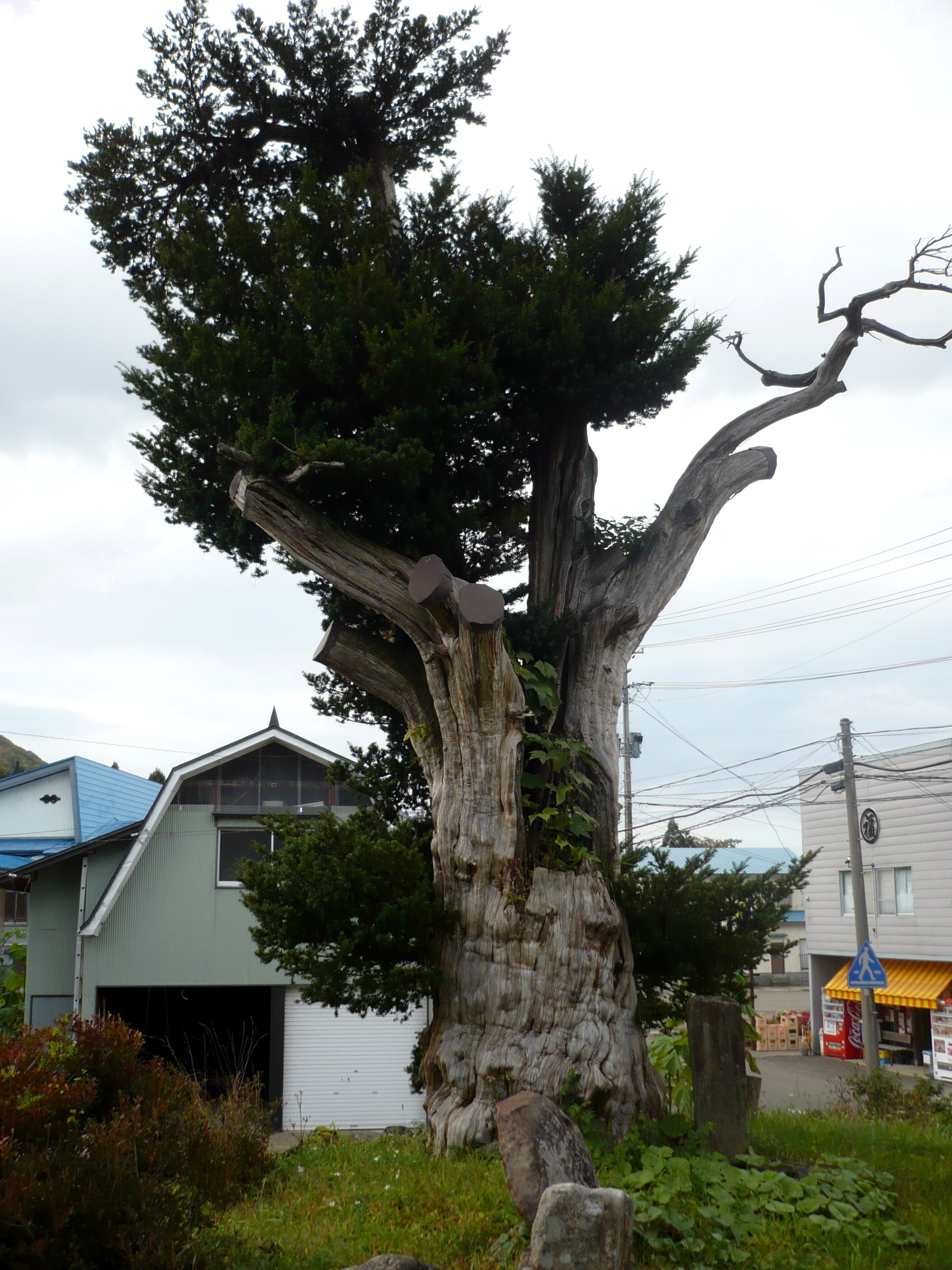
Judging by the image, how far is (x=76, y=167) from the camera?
430 inches

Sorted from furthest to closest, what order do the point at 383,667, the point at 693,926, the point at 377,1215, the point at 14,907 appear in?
1. the point at 14,907
2. the point at 383,667
3. the point at 693,926
4. the point at 377,1215

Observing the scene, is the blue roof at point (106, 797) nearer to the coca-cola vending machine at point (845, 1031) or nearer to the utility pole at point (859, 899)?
the utility pole at point (859, 899)

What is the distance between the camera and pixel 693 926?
28.8 ft

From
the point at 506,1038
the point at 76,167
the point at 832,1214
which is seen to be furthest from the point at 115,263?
the point at 832,1214

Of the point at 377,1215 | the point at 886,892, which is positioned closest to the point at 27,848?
the point at 377,1215

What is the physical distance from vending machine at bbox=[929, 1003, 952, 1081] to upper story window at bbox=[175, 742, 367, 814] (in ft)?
52.0

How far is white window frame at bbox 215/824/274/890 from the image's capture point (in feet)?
67.2

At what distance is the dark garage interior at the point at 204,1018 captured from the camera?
21.0 m

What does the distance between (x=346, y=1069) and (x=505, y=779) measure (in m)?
14.0

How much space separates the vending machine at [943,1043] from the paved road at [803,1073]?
74cm

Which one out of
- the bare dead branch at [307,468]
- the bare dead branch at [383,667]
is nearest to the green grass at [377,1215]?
the bare dead branch at [383,667]

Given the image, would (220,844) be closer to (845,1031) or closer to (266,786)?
(266,786)

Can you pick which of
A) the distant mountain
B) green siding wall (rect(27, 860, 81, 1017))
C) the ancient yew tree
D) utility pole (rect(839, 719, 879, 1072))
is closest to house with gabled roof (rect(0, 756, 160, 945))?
green siding wall (rect(27, 860, 81, 1017))

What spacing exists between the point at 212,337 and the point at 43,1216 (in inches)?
268
